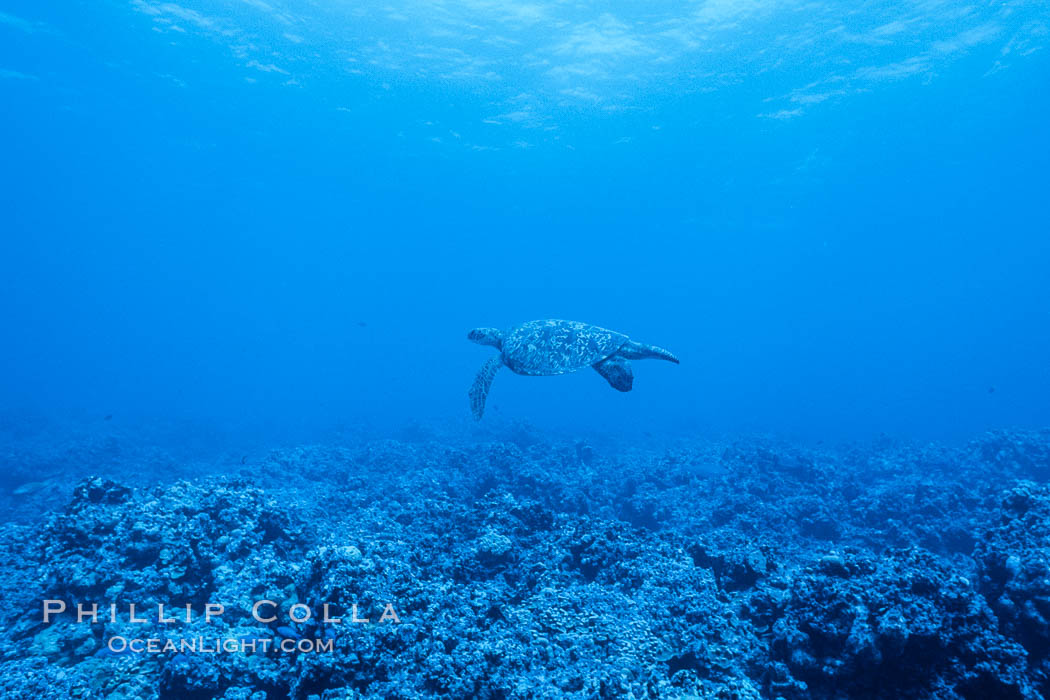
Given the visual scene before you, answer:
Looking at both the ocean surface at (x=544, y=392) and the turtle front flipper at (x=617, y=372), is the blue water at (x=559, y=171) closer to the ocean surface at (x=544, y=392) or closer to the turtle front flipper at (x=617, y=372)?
the ocean surface at (x=544, y=392)

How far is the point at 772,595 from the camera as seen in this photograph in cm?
437

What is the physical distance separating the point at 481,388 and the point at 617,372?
2864 mm

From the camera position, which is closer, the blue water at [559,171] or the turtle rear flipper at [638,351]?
the turtle rear flipper at [638,351]

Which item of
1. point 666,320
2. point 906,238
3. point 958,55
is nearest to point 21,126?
point 958,55

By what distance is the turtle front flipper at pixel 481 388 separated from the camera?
357 inches

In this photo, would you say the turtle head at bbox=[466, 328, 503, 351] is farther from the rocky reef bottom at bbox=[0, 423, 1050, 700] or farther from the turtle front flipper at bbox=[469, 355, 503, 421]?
the rocky reef bottom at bbox=[0, 423, 1050, 700]

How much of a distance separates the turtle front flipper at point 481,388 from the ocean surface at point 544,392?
0.93 meters

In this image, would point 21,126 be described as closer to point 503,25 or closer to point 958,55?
point 503,25

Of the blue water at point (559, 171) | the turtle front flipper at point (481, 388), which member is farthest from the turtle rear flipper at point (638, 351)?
the blue water at point (559, 171)

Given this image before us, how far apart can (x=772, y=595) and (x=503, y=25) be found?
29698 mm

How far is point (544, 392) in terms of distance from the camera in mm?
68688

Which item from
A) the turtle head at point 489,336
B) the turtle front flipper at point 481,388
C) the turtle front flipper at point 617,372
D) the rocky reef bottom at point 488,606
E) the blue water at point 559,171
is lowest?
the rocky reef bottom at point 488,606

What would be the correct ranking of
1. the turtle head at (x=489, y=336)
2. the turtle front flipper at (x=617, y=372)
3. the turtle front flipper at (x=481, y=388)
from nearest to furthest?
the turtle front flipper at (x=617, y=372)
the turtle front flipper at (x=481, y=388)
the turtle head at (x=489, y=336)

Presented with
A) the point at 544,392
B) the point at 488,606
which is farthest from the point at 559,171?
the point at 488,606
